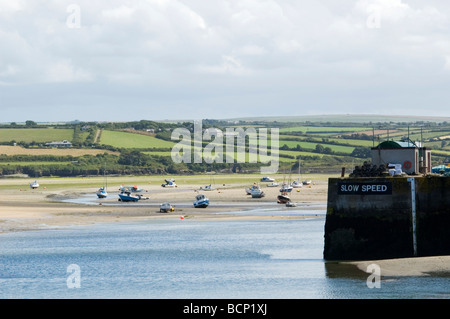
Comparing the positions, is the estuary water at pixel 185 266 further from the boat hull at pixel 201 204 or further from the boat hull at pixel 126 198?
the boat hull at pixel 126 198

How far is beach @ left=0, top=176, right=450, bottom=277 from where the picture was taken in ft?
150

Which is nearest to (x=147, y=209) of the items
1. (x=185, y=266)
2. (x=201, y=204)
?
(x=201, y=204)

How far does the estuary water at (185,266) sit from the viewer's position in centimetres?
4253

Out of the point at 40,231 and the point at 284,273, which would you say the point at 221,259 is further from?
the point at 40,231

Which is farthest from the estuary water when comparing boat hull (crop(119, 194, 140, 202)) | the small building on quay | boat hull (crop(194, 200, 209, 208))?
boat hull (crop(119, 194, 140, 202))

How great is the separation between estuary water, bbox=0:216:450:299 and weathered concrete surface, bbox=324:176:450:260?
6.54 feet

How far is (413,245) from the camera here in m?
46.3

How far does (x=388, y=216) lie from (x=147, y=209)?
188ft

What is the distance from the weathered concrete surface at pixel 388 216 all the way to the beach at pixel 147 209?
74cm

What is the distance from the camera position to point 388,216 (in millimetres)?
46469

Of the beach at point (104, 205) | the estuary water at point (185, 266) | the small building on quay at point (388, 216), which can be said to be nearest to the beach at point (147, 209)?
the beach at point (104, 205)
